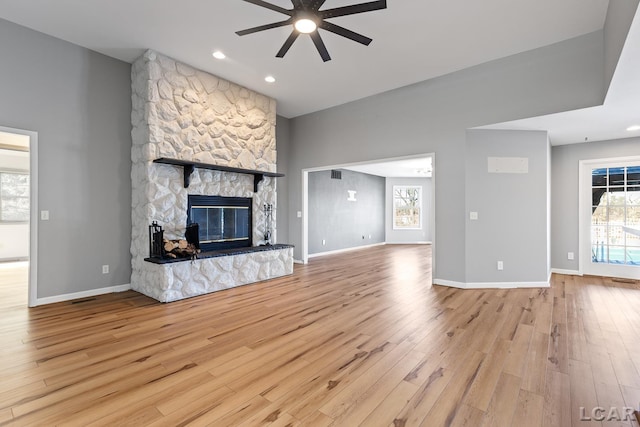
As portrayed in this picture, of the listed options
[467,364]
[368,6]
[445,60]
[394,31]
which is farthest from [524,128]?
[467,364]

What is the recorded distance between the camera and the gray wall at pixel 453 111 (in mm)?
3682

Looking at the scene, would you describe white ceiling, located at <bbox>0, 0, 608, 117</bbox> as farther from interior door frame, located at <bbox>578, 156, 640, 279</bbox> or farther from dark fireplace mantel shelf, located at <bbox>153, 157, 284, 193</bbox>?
interior door frame, located at <bbox>578, 156, 640, 279</bbox>

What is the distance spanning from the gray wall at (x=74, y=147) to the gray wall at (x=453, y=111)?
3628 millimetres

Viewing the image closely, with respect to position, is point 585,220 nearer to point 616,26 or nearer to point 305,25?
point 616,26

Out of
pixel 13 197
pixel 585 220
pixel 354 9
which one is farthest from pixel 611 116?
pixel 13 197

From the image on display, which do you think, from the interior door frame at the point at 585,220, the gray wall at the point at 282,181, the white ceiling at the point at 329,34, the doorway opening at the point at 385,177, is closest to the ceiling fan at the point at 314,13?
the white ceiling at the point at 329,34

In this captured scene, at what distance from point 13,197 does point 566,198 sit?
11.9 meters

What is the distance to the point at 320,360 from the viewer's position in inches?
92.0

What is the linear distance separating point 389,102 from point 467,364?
4.35 m

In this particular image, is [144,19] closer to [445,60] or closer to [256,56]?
[256,56]

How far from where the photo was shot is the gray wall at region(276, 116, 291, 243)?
667cm

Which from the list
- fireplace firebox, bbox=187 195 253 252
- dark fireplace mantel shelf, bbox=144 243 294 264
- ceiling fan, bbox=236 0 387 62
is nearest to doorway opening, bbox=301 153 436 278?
dark fireplace mantel shelf, bbox=144 243 294 264

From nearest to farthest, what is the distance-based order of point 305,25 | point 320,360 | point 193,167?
point 320,360 → point 305,25 → point 193,167

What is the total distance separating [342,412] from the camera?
68.1 inches
